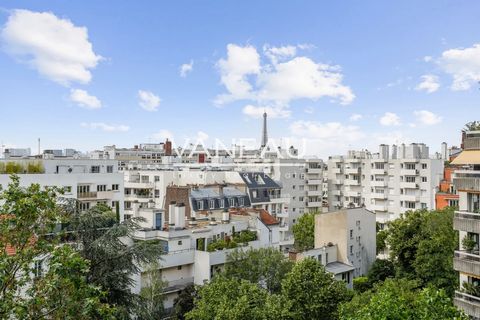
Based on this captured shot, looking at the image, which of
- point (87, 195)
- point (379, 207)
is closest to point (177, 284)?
point (87, 195)

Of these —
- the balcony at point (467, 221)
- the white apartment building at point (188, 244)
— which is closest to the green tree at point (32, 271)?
the balcony at point (467, 221)

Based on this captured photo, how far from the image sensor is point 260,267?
34.1m

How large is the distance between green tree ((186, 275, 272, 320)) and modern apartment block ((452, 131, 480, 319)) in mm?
9463

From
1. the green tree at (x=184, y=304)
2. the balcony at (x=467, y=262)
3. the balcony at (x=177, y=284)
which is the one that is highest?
the balcony at (x=467, y=262)

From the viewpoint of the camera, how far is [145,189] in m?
69.1

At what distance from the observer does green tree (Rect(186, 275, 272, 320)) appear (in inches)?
874

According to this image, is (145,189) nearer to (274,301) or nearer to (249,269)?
(249,269)

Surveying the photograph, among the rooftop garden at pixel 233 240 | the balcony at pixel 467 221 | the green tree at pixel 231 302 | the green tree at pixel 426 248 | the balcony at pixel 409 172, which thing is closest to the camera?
the green tree at pixel 231 302

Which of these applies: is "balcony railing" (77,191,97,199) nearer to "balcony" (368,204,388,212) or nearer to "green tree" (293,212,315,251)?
"green tree" (293,212,315,251)

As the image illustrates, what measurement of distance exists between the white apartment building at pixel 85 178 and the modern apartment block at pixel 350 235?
66.4ft

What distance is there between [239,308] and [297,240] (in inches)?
1476

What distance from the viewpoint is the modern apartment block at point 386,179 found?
72625 mm

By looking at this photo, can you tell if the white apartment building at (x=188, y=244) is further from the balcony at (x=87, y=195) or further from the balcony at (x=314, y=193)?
the balcony at (x=314, y=193)

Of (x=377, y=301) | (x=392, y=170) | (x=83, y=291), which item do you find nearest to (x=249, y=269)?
(x=377, y=301)
